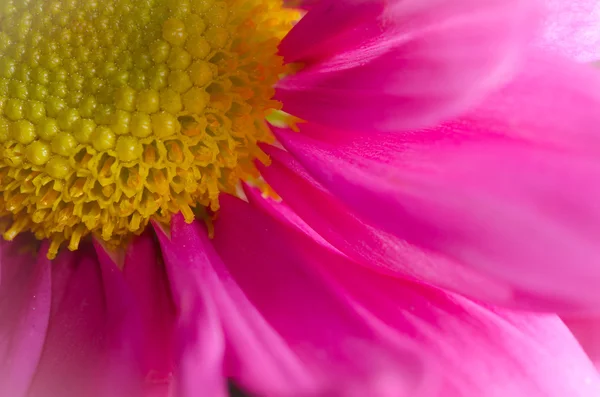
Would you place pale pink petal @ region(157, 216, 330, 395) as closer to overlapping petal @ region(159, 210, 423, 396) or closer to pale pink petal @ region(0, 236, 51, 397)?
overlapping petal @ region(159, 210, 423, 396)

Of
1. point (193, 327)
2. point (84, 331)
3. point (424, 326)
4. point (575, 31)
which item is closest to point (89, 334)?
point (84, 331)

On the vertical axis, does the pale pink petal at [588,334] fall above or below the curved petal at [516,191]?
below

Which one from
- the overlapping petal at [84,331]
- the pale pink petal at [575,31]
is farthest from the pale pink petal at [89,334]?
the pale pink petal at [575,31]

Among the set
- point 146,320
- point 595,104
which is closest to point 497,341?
point 595,104

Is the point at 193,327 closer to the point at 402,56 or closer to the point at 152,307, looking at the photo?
the point at 152,307

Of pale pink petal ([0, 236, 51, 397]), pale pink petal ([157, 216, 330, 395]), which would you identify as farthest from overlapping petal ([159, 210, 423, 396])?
pale pink petal ([0, 236, 51, 397])

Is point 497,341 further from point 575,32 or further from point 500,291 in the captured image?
point 575,32

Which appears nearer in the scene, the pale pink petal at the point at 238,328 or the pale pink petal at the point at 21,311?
the pale pink petal at the point at 238,328

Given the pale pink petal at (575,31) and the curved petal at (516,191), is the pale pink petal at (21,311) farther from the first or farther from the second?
the pale pink petal at (575,31)
